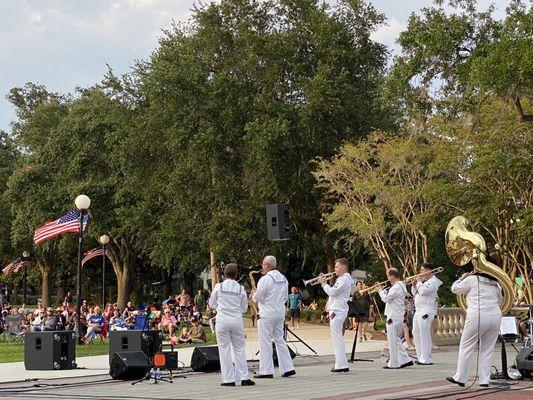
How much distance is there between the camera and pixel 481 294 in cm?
1299

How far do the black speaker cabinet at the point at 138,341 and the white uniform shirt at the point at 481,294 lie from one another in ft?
20.4

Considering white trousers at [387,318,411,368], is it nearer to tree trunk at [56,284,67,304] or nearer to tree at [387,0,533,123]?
tree at [387,0,533,123]

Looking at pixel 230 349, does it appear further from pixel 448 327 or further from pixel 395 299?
pixel 448 327

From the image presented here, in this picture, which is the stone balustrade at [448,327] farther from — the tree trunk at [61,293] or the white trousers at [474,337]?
the tree trunk at [61,293]

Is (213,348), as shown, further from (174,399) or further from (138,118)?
(138,118)

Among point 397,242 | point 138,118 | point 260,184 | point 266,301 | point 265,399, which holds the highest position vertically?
point 138,118

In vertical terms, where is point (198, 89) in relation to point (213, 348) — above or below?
above

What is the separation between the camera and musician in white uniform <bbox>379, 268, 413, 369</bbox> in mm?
16984

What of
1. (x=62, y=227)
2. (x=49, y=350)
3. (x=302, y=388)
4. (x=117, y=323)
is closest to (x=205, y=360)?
(x=49, y=350)

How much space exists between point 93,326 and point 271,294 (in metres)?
13.9

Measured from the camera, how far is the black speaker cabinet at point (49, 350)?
59.0 ft

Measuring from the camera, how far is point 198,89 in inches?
1634

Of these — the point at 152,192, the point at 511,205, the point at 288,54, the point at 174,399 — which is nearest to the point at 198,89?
the point at 288,54

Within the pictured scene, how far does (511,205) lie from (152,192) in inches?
822
